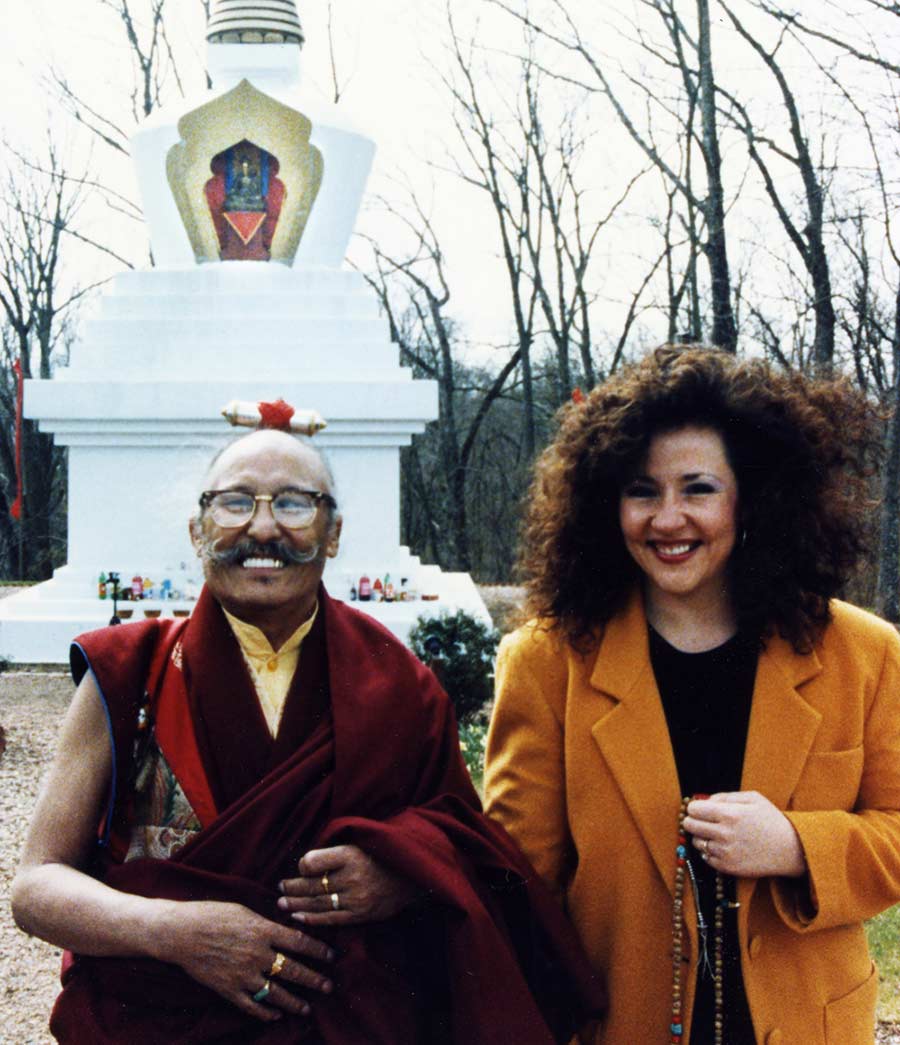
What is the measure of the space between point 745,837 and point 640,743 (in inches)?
9.2

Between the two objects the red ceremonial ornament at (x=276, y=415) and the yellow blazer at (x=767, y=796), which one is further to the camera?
the red ceremonial ornament at (x=276, y=415)

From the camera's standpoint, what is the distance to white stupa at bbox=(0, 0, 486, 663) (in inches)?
355

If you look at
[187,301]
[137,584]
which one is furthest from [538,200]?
[137,584]

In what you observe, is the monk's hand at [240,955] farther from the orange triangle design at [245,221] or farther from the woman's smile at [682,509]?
the orange triangle design at [245,221]

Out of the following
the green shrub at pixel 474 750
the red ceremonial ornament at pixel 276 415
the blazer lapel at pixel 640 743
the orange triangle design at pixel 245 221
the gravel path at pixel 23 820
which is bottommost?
the gravel path at pixel 23 820

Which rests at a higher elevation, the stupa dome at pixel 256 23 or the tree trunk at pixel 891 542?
the stupa dome at pixel 256 23

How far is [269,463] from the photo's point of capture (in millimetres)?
2027

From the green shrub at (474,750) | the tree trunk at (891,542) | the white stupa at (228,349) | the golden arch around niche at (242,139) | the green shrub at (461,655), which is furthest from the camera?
the tree trunk at (891,542)

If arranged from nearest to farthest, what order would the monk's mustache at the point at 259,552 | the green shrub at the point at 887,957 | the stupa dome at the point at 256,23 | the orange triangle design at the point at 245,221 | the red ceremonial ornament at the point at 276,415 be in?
the monk's mustache at the point at 259,552 → the red ceremonial ornament at the point at 276,415 → the green shrub at the point at 887,957 → the orange triangle design at the point at 245,221 → the stupa dome at the point at 256,23

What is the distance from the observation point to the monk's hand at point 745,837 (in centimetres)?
182

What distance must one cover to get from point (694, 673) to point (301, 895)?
2.63ft

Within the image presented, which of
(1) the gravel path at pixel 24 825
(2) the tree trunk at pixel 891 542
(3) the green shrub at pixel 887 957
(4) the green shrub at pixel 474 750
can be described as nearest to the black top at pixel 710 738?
(1) the gravel path at pixel 24 825

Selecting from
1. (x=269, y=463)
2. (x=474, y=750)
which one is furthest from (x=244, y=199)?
(x=269, y=463)

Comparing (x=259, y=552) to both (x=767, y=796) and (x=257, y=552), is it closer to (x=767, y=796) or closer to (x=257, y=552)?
(x=257, y=552)
